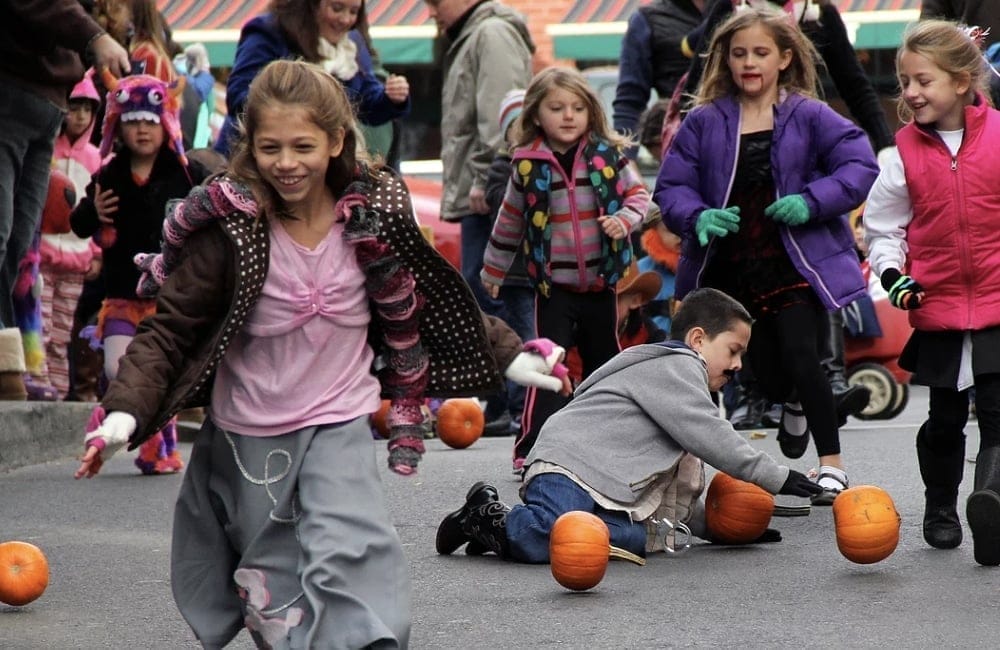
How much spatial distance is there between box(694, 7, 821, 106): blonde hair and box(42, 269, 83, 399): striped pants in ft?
16.2

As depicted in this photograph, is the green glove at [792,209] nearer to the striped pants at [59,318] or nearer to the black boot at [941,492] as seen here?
the black boot at [941,492]

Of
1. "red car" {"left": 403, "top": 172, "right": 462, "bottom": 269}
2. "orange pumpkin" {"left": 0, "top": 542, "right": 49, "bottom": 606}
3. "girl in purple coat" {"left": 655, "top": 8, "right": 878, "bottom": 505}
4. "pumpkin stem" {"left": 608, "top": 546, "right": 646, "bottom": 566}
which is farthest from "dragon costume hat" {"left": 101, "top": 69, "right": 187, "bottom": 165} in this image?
"red car" {"left": 403, "top": 172, "right": 462, "bottom": 269}

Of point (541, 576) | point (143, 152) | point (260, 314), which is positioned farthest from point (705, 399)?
point (143, 152)

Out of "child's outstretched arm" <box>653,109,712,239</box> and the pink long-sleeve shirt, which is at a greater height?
the pink long-sleeve shirt

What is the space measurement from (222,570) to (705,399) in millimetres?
2104

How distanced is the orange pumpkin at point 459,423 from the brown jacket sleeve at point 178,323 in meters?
5.08

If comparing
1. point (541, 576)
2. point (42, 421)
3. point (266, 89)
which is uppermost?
point (266, 89)

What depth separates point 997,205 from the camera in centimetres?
623

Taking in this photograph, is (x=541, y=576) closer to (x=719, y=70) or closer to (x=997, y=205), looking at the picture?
(x=997, y=205)

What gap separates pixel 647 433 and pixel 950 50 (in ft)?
5.32

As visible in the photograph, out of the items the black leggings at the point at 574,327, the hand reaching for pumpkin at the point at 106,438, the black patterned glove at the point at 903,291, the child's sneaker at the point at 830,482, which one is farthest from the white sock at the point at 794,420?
the hand reaching for pumpkin at the point at 106,438

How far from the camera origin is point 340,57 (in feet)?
30.7

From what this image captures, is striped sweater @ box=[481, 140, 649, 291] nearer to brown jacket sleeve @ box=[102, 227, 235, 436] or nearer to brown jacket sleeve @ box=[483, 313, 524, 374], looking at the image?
brown jacket sleeve @ box=[483, 313, 524, 374]

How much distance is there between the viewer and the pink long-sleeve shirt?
458 centimetres
